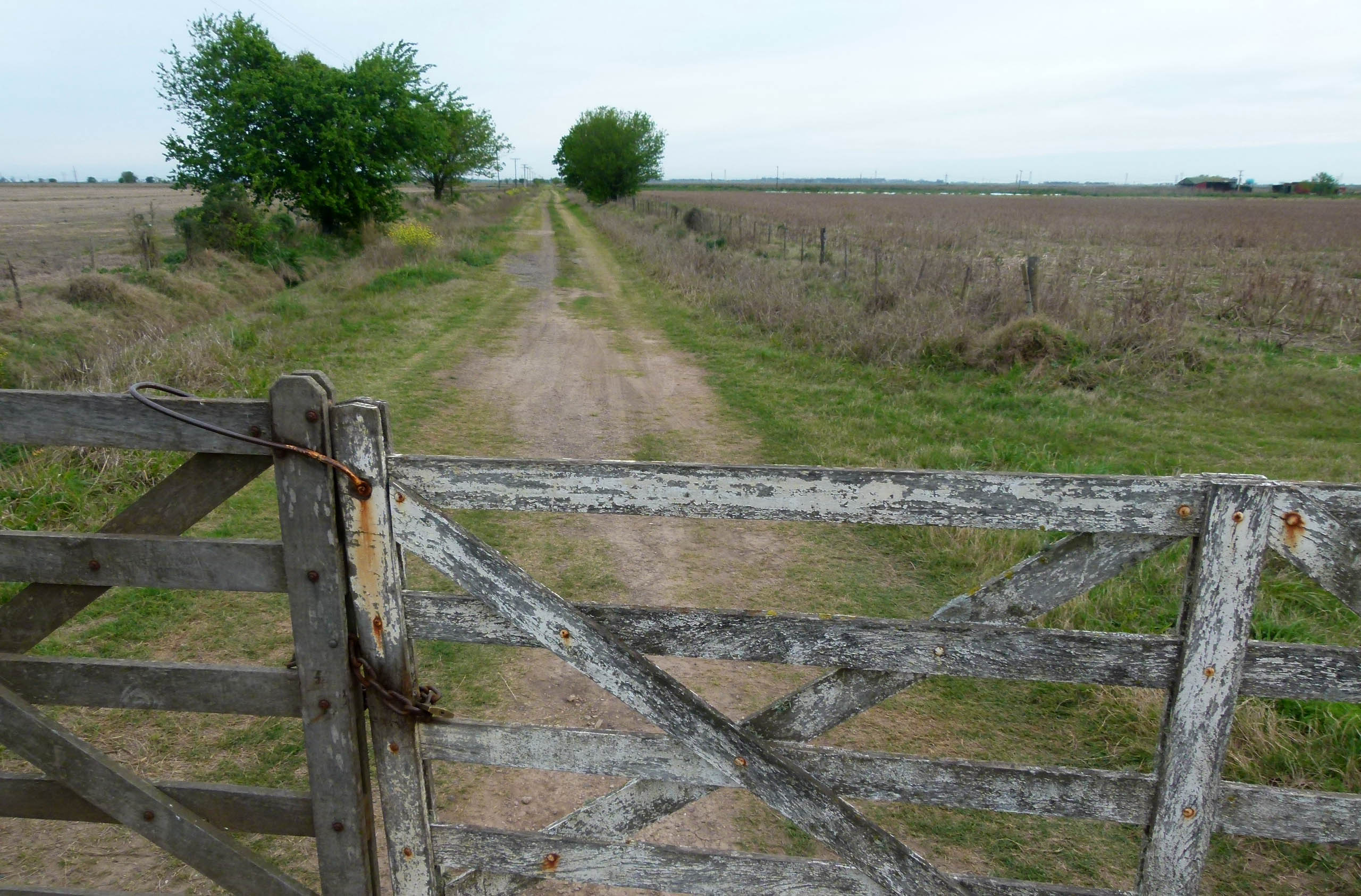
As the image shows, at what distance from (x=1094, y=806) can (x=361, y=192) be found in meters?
26.8

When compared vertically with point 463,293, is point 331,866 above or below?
below

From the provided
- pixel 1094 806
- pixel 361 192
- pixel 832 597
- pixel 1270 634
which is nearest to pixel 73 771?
pixel 1094 806

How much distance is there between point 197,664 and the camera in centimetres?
240

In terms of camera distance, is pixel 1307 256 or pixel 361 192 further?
pixel 361 192

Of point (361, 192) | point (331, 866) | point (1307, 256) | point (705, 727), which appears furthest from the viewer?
point (361, 192)

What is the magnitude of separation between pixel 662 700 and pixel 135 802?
1.56 meters

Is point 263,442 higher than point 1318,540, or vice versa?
point 263,442

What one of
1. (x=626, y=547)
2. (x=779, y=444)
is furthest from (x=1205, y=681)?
(x=779, y=444)

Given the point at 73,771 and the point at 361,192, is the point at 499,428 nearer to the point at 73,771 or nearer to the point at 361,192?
the point at 73,771

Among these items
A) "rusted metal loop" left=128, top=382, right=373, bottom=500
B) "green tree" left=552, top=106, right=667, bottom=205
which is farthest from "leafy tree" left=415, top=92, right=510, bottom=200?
"rusted metal loop" left=128, top=382, right=373, bottom=500

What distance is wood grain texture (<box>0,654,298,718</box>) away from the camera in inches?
93.8

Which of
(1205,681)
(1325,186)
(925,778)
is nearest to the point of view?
(1205,681)

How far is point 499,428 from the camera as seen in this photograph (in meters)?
8.71

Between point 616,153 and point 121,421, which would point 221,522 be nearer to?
point 121,421
